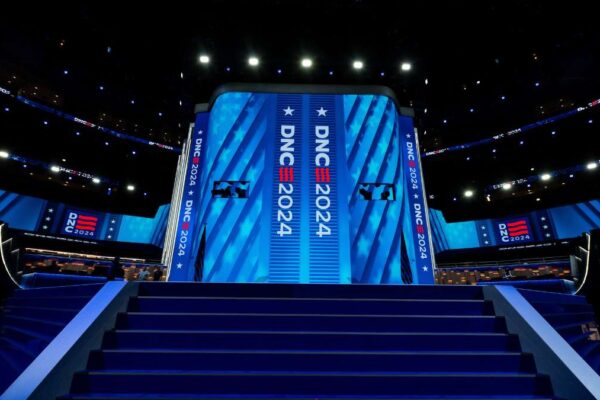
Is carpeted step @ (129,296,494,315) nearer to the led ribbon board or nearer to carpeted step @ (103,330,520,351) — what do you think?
carpeted step @ (103,330,520,351)

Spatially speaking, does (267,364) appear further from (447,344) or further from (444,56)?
(444,56)

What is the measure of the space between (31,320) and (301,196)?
643cm

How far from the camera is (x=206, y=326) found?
354 cm

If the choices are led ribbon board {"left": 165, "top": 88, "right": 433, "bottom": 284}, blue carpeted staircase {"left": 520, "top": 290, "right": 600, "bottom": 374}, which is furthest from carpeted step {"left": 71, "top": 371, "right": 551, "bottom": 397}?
led ribbon board {"left": 165, "top": 88, "right": 433, "bottom": 284}

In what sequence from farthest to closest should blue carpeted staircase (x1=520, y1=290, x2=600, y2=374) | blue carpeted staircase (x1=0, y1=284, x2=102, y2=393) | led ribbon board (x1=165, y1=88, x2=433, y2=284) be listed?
led ribbon board (x1=165, y1=88, x2=433, y2=284), blue carpeted staircase (x1=520, y1=290, x2=600, y2=374), blue carpeted staircase (x1=0, y1=284, x2=102, y2=393)

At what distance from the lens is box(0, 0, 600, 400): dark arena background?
10.0 ft

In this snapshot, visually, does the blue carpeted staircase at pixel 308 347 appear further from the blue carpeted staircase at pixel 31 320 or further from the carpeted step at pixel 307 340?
the blue carpeted staircase at pixel 31 320

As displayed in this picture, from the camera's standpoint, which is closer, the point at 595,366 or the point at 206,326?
the point at 206,326

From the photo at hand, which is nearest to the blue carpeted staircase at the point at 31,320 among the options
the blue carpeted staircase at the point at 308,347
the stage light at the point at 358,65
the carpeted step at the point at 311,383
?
the blue carpeted staircase at the point at 308,347

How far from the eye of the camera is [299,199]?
31.6ft

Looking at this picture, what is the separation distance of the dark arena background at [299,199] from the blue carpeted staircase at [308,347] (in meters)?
0.02

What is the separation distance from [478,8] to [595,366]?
10201mm

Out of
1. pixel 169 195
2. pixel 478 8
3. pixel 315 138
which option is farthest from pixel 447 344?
pixel 169 195

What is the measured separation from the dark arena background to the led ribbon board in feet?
0.19
